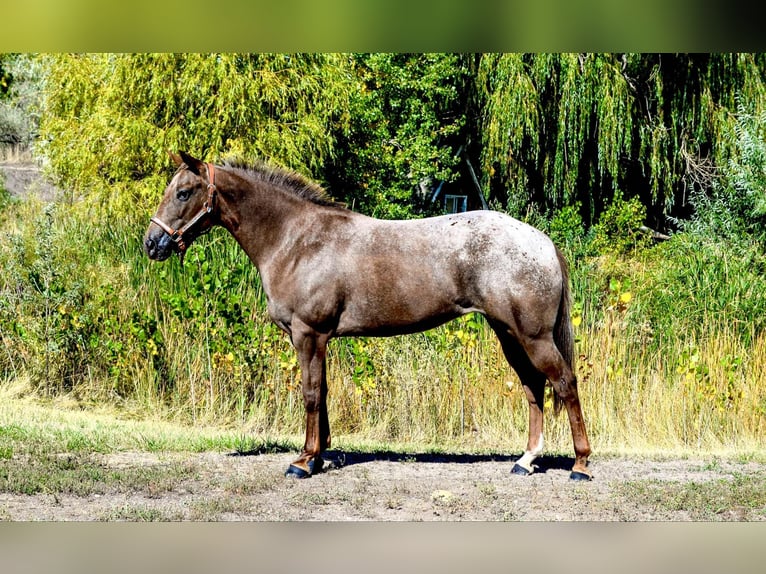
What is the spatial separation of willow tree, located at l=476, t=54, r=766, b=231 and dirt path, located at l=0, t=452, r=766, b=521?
8205mm

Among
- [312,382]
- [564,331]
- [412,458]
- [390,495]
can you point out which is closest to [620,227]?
[564,331]

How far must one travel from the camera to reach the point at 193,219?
23.0 ft

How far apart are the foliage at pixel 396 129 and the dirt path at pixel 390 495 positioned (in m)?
7.91

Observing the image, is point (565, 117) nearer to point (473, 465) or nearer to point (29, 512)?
point (473, 465)

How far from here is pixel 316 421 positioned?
688cm

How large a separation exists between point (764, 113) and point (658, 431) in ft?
23.2

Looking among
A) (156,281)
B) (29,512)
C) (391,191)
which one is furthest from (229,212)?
(391,191)

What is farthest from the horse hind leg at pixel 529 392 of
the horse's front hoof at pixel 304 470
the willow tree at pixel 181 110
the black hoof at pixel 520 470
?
the willow tree at pixel 181 110

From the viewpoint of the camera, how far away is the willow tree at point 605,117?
1476cm

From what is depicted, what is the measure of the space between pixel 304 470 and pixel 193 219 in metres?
2.11

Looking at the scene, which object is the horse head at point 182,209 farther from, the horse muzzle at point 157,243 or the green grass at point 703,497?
the green grass at point 703,497

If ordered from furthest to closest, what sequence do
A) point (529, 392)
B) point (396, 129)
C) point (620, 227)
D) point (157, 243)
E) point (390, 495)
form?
point (396, 129) → point (620, 227) → point (529, 392) → point (157, 243) → point (390, 495)

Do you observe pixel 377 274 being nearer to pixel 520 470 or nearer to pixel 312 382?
pixel 312 382

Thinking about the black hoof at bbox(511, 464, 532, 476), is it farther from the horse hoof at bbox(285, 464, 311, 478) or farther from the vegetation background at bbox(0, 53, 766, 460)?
the vegetation background at bbox(0, 53, 766, 460)
